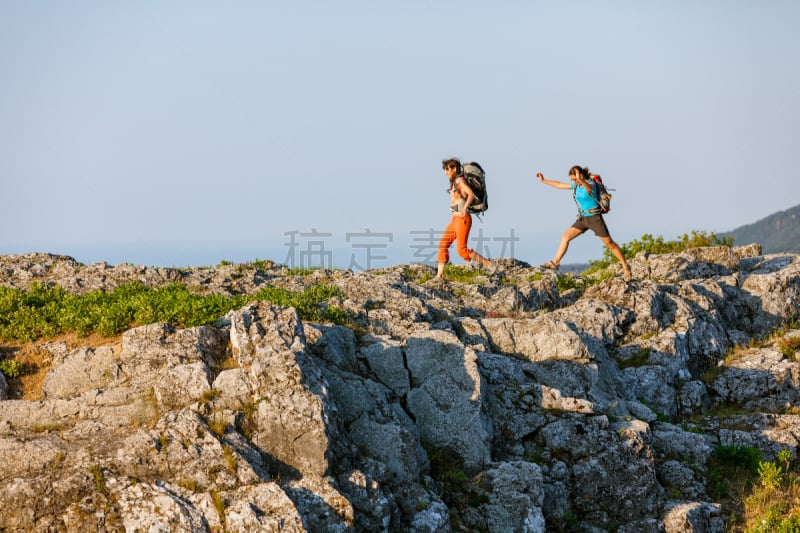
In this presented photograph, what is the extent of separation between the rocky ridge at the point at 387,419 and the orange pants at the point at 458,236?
156 cm

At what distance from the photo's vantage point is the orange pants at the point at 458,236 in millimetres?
21422

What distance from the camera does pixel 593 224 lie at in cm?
2312

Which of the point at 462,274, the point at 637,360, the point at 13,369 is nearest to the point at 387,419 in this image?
the point at 13,369

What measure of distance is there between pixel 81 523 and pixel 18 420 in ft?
10.3

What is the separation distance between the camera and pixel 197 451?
1133 cm

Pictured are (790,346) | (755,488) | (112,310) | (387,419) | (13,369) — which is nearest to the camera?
(387,419)

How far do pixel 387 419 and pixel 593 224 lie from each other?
39.1 ft

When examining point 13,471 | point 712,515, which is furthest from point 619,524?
point 13,471

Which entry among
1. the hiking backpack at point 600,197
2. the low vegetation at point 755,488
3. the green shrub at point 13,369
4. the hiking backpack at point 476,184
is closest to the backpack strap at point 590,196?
Result: the hiking backpack at point 600,197

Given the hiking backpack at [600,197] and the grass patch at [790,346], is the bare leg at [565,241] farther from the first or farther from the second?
the grass patch at [790,346]

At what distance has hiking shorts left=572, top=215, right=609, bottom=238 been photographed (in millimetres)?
23078

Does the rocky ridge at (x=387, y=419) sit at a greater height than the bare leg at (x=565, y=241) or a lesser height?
lesser

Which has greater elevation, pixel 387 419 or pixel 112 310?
pixel 112 310

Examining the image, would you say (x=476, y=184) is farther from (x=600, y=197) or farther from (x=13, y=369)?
(x=13, y=369)
